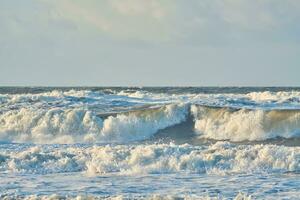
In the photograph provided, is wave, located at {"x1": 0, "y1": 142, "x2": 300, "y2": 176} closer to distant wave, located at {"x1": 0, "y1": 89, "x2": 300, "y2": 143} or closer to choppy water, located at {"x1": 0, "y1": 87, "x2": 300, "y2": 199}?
choppy water, located at {"x1": 0, "y1": 87, "x2": 300, "y2": 199}

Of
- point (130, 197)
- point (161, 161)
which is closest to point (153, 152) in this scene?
point (161, 161)

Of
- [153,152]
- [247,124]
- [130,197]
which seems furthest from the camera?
[247,124]

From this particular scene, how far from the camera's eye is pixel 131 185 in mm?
14680

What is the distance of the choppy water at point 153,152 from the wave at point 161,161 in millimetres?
23

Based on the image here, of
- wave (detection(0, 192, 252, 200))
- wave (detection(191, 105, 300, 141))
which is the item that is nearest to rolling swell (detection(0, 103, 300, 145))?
wave (detection(191, 105, 300, 141))

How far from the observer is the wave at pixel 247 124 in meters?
25.9

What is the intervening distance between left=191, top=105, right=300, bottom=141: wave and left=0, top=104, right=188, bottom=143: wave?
1567 mm

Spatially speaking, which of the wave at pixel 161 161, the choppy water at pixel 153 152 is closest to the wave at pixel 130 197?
the choppy water at pixel 153 152

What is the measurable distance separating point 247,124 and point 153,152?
30.3 feet

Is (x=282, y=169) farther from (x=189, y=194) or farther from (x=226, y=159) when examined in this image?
(x=189, y=194)

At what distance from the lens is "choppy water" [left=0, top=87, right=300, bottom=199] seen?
1419 cm

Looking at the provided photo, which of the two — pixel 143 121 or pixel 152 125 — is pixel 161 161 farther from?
pixel 143 121

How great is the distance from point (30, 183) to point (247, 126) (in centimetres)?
1291

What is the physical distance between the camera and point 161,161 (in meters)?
17.6
